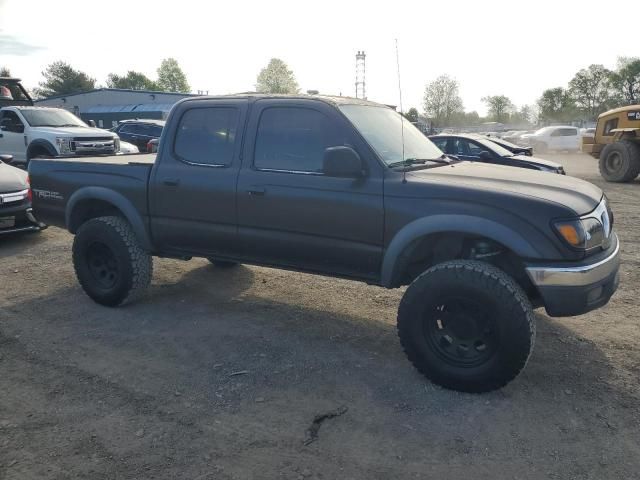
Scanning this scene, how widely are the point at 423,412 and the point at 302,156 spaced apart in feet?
→ 6.66

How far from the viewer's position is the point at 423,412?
324 centimetres

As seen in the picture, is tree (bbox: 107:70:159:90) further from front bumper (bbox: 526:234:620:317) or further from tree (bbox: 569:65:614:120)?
front bumper (bbox: 526:234:620:317)

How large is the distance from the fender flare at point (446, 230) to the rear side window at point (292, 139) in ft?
2.79

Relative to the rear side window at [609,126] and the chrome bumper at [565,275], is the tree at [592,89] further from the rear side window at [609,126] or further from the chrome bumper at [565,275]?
the chrome bumper at [565,275]

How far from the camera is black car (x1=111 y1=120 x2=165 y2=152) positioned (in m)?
18.8

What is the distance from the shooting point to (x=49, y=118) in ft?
43.2

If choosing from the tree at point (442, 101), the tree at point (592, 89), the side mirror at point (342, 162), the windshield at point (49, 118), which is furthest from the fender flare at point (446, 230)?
the tree at point (592, 89)

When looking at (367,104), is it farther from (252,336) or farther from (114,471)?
(114,471)

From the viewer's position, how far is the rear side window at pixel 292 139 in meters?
4.01

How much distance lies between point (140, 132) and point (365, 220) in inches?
680

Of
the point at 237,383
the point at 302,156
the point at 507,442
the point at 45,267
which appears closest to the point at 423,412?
the point at 507,442

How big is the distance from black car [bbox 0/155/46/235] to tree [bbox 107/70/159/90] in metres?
97.8

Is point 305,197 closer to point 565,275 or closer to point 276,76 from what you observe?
point 565,275

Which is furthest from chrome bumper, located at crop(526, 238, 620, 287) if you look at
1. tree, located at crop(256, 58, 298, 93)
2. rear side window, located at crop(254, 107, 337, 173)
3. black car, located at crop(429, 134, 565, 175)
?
tree, located at crop(256, 58, 298, 93)
